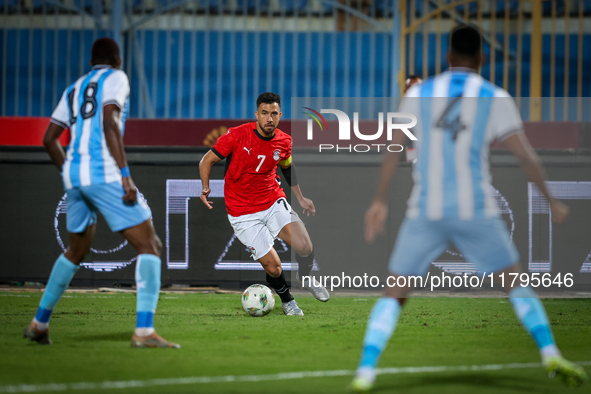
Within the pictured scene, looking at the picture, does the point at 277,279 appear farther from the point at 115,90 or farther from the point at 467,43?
the point at 467,43

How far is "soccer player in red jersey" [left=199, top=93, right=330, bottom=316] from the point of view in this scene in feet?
23.8

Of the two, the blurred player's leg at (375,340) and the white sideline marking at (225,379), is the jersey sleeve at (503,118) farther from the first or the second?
the white sideline marking at (225,379)

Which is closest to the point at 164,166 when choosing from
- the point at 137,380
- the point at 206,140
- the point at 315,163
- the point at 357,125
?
the point at 206,140

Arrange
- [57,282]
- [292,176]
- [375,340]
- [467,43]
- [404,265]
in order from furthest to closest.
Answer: [292,176] → [57,282] → [467,43] → [404,265] → [375,340]

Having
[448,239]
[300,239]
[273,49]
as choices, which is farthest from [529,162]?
[273,49]

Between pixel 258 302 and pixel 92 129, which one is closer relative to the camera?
pixel 92 129

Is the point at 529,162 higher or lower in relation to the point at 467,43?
lower

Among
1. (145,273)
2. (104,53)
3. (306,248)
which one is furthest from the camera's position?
(306,248)

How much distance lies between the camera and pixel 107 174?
5004mm

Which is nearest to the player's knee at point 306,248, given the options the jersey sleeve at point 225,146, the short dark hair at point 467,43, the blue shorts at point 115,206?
the jersey sleeve at point 225,146

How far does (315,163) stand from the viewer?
9453mm

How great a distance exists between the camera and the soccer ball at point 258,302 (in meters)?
7.14

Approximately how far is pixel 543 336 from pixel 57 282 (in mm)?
3369

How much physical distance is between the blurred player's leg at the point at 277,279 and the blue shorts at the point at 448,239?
11.2ft
